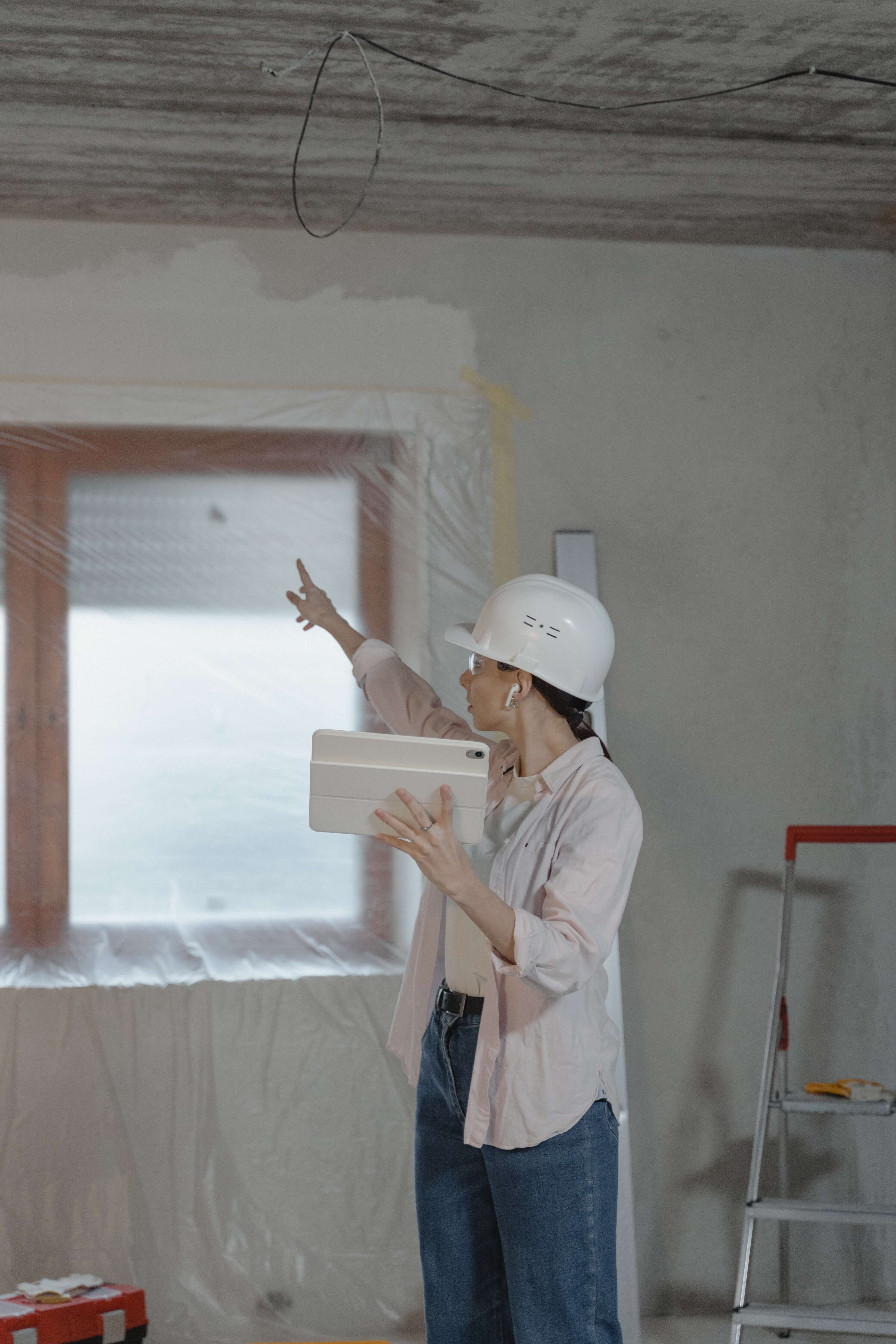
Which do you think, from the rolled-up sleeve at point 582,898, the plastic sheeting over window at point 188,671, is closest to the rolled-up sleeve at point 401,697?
the rolled-up sleeve at point 582,898

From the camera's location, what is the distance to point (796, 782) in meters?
2.74

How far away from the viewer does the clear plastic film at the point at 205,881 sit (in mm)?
2412

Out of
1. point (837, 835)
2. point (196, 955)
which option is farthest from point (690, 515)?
point (196, 955)

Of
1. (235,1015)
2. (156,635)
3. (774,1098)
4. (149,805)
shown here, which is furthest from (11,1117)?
(774,1098)

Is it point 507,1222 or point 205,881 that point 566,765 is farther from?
point 205,881

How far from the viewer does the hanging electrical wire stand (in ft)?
6.56

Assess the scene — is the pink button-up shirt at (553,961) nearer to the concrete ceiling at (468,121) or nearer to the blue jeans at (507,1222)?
the blue jeans at (507,1222)

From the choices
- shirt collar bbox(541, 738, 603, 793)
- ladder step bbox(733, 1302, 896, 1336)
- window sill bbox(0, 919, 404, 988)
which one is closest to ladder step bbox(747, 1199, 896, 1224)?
ladder step bbox(733, 1302, 896, 1336)

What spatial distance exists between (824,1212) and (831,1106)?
0.20 meters

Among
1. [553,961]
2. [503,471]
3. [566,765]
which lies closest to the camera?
[553,961]

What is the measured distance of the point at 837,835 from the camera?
8.18ft

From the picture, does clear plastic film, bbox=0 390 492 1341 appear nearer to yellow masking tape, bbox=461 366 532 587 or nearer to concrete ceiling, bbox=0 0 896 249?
yellow masking tape, bbox=461 366 532 587

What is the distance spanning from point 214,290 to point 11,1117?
1883mm

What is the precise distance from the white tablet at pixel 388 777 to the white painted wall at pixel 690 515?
4.57ft
